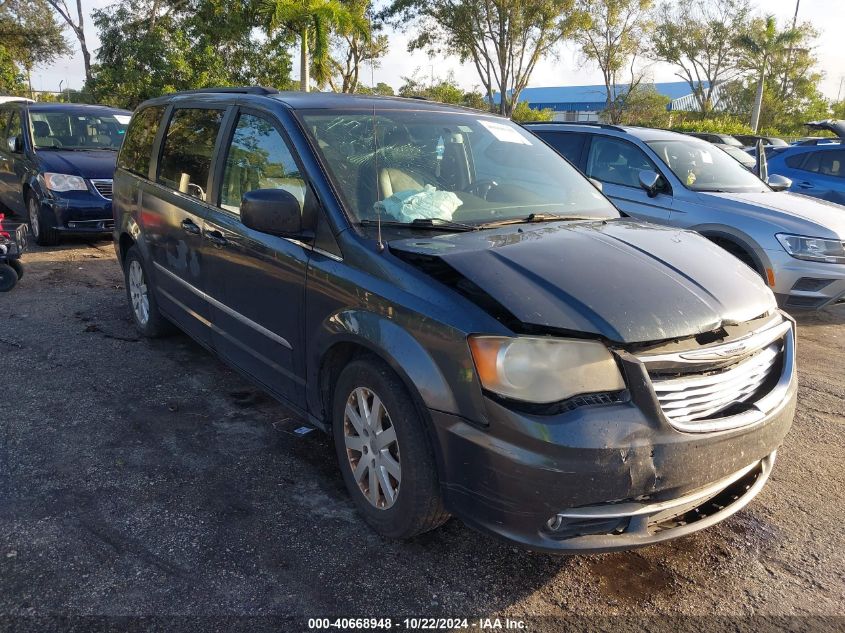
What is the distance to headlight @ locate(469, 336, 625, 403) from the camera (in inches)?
90.4

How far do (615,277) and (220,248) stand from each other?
7.22ft

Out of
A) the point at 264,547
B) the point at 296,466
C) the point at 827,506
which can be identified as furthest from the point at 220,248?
the point at 827,506

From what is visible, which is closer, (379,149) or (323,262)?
(323,262)

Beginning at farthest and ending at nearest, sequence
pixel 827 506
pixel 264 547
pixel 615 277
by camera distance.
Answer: pixel 827 506, pixel 264 547, pixel 615 277

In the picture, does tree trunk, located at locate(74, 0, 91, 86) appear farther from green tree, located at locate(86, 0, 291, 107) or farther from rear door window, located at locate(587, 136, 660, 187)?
rear door window, located at locate(587, 136, 660, 187)

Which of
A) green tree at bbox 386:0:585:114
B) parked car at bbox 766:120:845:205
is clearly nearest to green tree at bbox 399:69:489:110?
green tree at bbox 386:0:585:114

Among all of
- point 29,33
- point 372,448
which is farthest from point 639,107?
point 372,448

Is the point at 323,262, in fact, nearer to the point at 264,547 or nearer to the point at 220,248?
the point at 220,248

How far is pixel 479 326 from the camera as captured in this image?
2.34 metres

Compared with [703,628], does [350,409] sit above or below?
above

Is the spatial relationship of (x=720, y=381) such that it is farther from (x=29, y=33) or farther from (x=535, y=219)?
(x=29, y=33)

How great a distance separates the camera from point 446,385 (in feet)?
7.80

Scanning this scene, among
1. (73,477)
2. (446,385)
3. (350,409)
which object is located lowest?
(73,477)

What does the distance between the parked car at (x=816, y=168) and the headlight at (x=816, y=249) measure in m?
4.02
